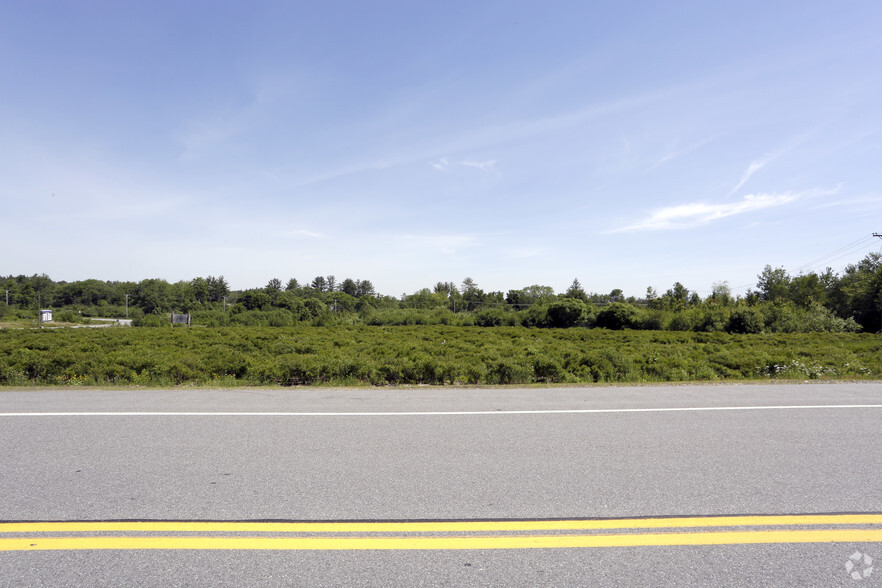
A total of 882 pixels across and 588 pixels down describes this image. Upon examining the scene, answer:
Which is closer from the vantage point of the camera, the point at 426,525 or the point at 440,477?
the point at 426,525

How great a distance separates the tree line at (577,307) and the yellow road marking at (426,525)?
162ft

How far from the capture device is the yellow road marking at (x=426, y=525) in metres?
3.27

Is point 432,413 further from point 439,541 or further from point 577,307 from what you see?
point 577,307

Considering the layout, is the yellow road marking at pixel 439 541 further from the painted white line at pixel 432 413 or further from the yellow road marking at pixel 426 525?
the painted white line at pixel 432 413

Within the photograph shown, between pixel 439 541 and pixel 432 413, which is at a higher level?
pixel 432 413

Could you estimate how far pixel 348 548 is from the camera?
3.04 metres

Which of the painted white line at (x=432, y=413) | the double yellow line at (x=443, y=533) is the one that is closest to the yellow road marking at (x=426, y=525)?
the double yellow line at (x=443, y=533)

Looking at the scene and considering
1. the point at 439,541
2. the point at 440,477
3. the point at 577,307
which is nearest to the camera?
the point at 439,541

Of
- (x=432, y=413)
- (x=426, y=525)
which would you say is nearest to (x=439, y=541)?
(x=426, y=525)

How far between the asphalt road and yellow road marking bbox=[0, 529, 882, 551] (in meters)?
0.07

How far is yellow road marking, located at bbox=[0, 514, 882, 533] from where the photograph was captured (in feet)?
10.7

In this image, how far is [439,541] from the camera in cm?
314

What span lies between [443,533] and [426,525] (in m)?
0.15

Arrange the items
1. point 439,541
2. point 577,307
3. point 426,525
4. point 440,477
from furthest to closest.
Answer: point 577,307
point 440,477
point 426,525
point 439,541
